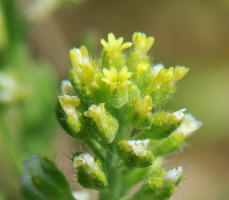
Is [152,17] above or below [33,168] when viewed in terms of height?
above

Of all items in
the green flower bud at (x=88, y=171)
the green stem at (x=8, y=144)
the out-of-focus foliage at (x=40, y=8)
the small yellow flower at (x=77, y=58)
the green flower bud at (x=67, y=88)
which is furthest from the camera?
the out-of-focus foliage at (x=40, y=8)

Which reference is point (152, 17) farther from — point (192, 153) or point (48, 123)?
point (48, 123)

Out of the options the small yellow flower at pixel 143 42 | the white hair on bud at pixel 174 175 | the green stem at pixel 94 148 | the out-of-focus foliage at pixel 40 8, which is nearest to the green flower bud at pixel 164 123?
the white hair on bud at pixel 174 175

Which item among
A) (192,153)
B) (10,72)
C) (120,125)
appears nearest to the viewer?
(120,125)

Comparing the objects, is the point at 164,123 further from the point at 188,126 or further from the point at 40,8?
the point at 40,8

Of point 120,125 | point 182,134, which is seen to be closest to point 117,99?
point 120,125

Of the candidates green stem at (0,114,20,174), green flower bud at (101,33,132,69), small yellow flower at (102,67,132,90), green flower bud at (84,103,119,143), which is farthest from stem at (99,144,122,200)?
green stem at (0,114,20,174)

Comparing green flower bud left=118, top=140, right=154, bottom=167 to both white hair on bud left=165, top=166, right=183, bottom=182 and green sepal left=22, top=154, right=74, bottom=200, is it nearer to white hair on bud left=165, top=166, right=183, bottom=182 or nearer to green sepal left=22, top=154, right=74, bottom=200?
white hair on bud left=165, top=166, right=183, bottom=182

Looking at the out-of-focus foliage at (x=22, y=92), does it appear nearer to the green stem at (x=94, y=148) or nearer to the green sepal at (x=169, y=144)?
the green stem at (x=94, y=148)
